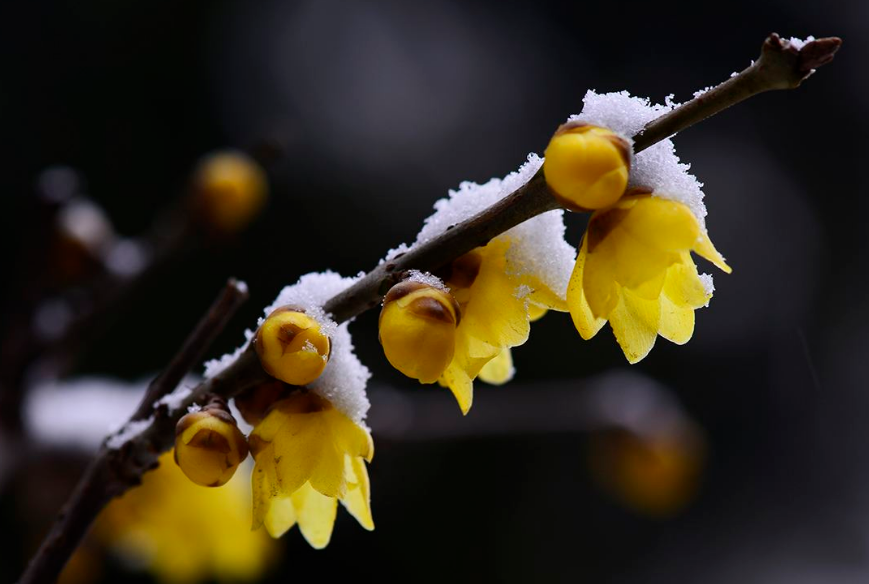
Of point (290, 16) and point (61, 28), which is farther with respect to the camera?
point (290, 16)

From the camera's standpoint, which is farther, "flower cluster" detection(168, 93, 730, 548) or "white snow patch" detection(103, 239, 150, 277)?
"white snow patch" detection(103, 239, 150, 277)

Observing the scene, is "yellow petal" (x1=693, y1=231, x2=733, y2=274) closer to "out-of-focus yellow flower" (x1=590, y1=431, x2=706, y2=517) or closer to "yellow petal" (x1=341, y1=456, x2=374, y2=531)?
Answer: "yellow petal" (x1=341, y1=456, x2=374, y2=531)

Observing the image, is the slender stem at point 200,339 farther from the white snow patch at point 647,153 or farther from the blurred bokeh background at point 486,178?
the blurred bokeh background at point 486,178

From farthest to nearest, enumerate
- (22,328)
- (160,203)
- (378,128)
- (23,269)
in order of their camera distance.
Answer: (378,128)
(160,203)
(23,269)
(22,328)

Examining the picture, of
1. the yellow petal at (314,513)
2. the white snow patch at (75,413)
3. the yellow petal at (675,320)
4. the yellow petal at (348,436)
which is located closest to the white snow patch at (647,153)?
the yellow petal at (675,320)

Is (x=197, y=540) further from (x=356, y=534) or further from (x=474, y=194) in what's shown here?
(x=356, y=534)

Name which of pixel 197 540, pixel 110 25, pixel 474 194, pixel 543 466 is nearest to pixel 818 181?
pixel 543 466

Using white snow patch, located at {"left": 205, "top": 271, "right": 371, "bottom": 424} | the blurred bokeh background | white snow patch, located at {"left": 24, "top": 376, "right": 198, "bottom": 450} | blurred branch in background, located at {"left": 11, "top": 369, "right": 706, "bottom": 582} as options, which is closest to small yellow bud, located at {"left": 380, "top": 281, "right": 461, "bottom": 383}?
white snow patch, located at {"left": 205, "top": 271, "right": 371, "bottom": 424}
